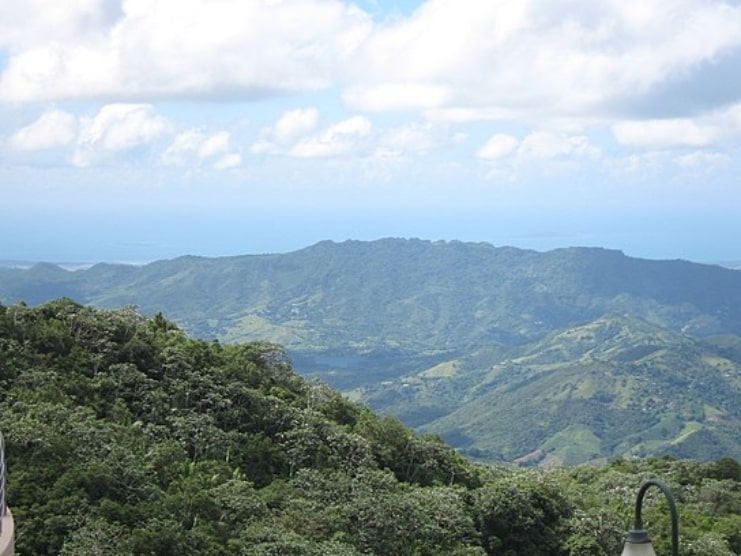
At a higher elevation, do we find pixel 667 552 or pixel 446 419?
pixel 667 552

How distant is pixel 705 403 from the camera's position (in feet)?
614

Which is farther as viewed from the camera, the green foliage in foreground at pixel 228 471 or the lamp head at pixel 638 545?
the green foliage in foreground at pixel 228 471

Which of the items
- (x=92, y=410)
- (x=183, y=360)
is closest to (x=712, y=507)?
(x=183, y=360)

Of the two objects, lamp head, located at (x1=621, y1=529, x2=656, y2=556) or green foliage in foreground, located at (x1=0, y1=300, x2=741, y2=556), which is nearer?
lamp head, located at (x1=621, y1=529, x2=656, y2=556)

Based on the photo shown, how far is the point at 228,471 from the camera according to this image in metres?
32.8

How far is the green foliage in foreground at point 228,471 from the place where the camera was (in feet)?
84.2

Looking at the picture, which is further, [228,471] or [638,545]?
[228,471]

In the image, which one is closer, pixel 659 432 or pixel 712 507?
pixel 712 507

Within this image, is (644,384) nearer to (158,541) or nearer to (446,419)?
(446,419)

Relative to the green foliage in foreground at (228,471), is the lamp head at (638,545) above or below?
above

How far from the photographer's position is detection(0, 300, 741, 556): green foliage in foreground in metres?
25.7

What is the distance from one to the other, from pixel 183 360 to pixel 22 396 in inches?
357

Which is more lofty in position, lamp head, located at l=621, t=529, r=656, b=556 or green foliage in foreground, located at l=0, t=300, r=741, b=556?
lamp head, located at l=621, t=529, r=656, b=556

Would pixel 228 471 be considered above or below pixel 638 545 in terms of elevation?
below
